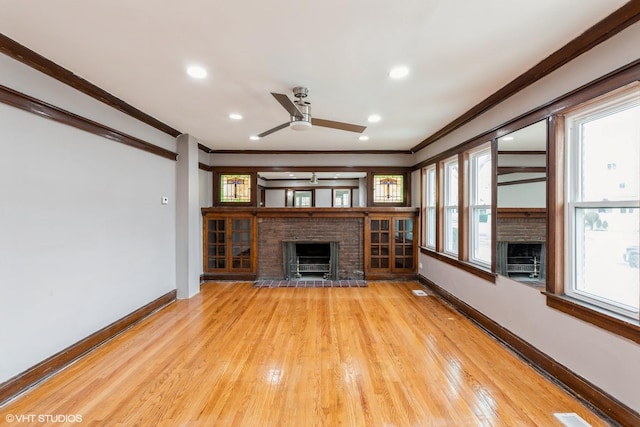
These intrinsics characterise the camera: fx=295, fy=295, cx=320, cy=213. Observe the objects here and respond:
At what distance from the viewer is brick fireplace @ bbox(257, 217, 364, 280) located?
6.04 metres

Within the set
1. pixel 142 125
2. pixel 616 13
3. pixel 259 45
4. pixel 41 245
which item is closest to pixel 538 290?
pixel 616 13

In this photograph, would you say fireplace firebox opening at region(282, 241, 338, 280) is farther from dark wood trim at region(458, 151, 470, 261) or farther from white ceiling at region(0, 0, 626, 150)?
white ceiling at region(0, 0, 626, 150)

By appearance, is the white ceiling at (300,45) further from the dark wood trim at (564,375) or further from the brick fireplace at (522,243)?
the dark wood trim at (564,375)

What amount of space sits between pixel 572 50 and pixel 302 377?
331 cm

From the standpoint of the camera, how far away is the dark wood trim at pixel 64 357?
7.23 feet

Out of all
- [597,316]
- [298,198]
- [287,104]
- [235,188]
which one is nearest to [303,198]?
[298,198]

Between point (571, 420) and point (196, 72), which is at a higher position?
point (196, 72)

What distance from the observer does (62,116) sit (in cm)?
262

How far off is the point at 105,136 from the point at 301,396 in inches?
126

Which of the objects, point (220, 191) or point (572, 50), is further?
point (220, 191)

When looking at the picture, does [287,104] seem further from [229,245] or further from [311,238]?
[229,245]

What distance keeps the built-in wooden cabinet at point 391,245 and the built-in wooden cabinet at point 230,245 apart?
2.36 meters

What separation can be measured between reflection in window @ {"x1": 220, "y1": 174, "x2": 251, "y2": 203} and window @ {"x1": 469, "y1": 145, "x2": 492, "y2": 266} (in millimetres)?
4131

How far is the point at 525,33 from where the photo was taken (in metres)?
2.06
